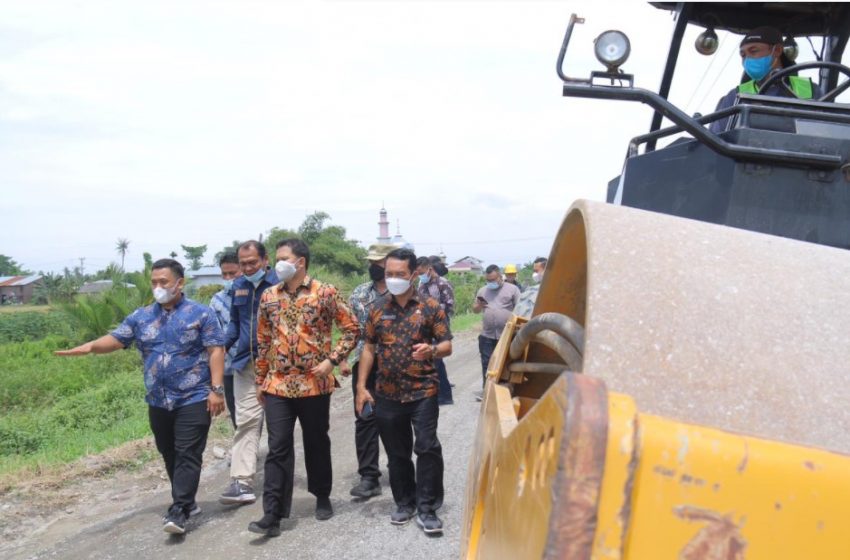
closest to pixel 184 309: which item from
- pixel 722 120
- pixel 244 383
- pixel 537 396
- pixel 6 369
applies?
pixel 244 383

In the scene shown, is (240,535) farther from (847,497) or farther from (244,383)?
(847,497)

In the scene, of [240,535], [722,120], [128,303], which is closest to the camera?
[722,120]

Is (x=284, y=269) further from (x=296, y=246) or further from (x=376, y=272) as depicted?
(x=376, y=272)

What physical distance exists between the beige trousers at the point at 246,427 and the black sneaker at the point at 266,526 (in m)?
0.77

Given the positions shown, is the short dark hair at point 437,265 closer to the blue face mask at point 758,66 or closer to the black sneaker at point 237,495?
the black sneaker at point 237,495

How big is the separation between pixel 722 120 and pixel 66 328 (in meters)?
18.9

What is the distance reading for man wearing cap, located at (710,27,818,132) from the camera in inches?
124

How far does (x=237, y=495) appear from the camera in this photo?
5254 millimetres

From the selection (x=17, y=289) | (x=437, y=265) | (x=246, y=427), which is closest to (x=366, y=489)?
(x=246, y=427)

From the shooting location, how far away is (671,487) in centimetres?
98

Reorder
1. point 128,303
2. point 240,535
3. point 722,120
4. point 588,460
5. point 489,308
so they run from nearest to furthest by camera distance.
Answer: point 588,460 < point 722,120 < point 240,535 < point 489,308 < point 128,303

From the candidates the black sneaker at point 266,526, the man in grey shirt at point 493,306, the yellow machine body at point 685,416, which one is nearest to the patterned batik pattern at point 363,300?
the black sneaker at point 266,526

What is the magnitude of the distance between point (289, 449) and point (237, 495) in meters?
0.82

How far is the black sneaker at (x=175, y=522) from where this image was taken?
4.58 m
